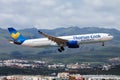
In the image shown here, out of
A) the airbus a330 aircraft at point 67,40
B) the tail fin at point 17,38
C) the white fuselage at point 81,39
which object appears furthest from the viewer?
the tail fin at point 17,38

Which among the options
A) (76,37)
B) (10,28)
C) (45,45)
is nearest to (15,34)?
(10,28)

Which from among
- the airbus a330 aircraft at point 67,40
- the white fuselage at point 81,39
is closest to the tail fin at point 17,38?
the airbus a330 aircraft at point 67,40

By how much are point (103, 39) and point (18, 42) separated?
2738 centimetres

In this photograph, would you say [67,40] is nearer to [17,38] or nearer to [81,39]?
[81,39]

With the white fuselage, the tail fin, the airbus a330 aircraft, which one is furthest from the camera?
the tail fin

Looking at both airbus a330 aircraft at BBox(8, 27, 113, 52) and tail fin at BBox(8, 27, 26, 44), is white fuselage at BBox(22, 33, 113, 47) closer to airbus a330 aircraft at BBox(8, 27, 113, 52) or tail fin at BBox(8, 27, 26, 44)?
airbus a330 aircraft at BBox(8, 27, 113, 52)

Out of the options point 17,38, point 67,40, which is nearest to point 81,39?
point 67,40

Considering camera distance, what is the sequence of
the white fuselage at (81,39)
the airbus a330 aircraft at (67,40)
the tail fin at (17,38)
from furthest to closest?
the tail fin at (17,38)
the airbus a330 aircraft at (67,40)
the white fuselage at (81,39)

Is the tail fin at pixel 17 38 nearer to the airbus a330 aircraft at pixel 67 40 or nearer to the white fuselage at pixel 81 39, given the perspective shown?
the airbus a330 aircraft at pixel 67 40

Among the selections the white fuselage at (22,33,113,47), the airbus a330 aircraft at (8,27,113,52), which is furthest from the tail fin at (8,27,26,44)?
the white fuselage at (22,33,113,47)

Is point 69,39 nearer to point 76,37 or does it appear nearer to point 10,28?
point 76,37

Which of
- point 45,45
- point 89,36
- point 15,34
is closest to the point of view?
point 89,36

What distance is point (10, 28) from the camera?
157m

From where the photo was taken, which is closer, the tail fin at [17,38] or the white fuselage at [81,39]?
the white fuselage at [81,39]
